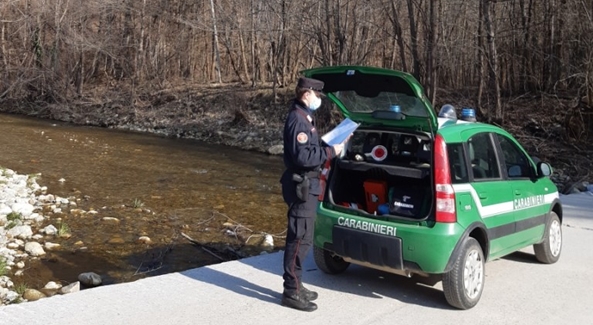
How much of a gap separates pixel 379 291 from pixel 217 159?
1458 centimetres

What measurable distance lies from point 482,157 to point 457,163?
62 centimetres

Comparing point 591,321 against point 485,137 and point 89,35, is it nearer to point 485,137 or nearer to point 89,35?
point 485,137

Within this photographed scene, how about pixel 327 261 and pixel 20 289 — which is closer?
pixel 327 261

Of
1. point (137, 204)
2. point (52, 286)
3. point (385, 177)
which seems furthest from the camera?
point (137, 204)

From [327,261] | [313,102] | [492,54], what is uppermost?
[492,54]

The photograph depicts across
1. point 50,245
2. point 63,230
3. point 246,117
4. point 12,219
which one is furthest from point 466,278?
point 246,117

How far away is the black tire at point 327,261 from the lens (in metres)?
6.25

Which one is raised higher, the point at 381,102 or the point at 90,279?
the point at 381,102

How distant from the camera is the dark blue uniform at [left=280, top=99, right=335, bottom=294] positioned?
5062 mm

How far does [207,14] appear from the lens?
3625 cm

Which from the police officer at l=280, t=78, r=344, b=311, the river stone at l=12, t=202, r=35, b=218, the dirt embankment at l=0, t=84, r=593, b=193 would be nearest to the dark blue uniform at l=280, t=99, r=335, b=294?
the police officer at l=280, t=78, r=344, b=311

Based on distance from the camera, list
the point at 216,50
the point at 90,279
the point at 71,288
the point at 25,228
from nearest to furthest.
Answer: the point at 71,288, the point at 90,279, the point at 25,228, the point at 216,50

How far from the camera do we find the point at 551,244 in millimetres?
7043

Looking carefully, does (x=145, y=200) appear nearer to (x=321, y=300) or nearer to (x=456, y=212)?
(x=321, y=300)
